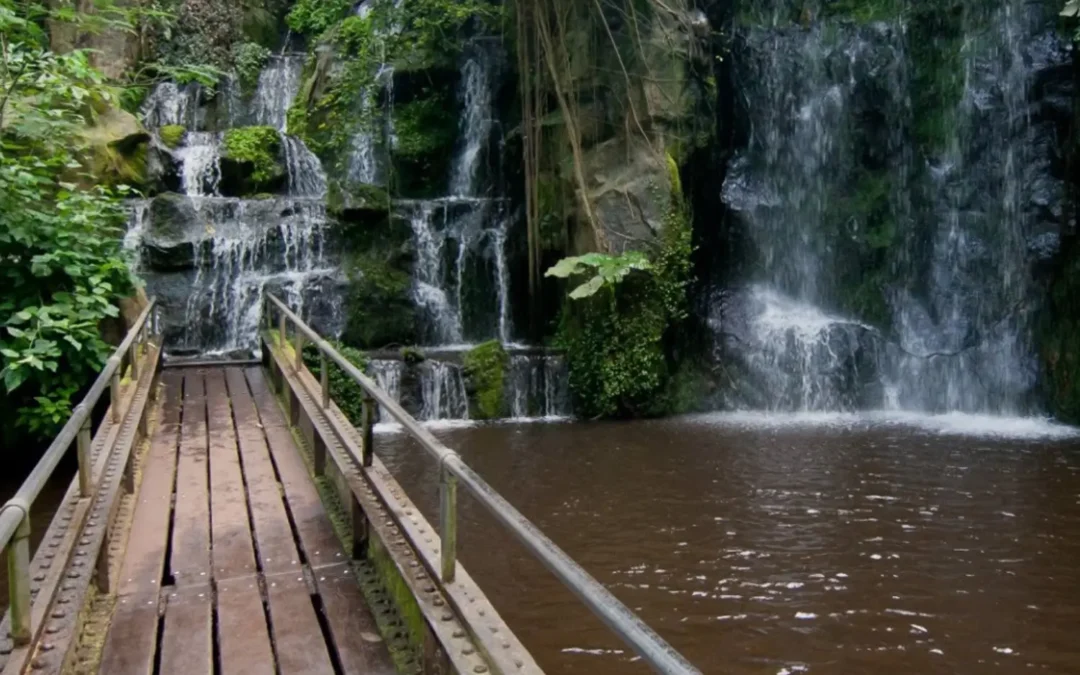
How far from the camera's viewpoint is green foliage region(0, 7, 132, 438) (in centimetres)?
823

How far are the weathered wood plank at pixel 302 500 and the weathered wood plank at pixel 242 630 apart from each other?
40cm

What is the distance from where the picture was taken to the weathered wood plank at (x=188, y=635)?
3.58 metres

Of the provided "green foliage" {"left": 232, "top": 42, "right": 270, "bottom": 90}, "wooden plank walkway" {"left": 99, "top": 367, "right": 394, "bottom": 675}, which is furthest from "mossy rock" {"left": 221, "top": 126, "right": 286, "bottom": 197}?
"wooden plank walkway" {"left": 99, "top": 367, "right": 394, "bottom": 675}

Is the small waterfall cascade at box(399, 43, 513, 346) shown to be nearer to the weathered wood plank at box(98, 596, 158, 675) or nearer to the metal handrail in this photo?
the metal handrail

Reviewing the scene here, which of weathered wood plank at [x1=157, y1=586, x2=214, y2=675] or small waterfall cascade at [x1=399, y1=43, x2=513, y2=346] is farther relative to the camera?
small waterfall cascade at [x1=399, y1=43, x2=513, y2=346]

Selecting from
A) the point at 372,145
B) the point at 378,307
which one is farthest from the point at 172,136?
the point at 378,307

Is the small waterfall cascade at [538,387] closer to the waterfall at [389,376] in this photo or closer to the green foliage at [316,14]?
the waterfall at [389,376]

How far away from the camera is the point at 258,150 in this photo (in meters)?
17.7

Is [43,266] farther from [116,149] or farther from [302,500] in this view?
[116,149]

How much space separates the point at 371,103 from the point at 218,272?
5009 mm

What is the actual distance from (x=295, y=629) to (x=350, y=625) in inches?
9.2

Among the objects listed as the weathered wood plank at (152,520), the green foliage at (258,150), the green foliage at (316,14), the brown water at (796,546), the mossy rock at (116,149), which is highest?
the green foliage at (316,14)

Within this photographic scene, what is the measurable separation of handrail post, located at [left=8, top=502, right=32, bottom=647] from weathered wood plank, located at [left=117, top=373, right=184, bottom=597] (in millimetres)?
1172

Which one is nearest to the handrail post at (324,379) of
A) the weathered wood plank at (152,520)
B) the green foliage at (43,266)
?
the weathered wood plank at (152,520)
